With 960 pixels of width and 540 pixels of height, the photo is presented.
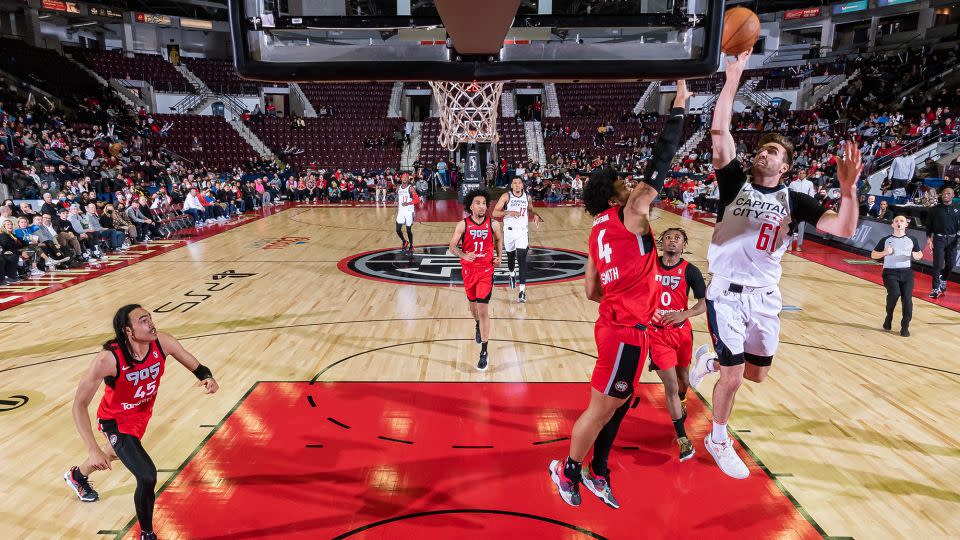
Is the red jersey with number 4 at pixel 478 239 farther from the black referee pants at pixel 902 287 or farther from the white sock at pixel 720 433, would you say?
the black referee pants at pixel 902 287

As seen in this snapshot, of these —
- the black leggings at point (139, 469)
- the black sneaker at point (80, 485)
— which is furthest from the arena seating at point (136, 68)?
the black leggings at point (139, 469)

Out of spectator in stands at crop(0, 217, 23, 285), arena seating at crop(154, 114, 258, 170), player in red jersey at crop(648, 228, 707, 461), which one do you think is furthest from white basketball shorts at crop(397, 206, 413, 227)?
arena seating at crop(154, 114, 258, 170)

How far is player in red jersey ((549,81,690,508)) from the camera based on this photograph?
126 inches

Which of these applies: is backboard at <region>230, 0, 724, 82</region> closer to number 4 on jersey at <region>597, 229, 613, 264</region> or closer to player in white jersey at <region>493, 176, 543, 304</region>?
number 4 on jersey at <region>597, 229, 613, 264</region>

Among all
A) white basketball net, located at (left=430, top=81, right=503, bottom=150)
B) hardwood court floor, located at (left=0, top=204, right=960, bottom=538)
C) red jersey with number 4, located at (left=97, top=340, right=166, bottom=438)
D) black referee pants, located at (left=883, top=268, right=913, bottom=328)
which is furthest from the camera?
white basketball net, located at (left=430, top=81, right=503, bottom=150)

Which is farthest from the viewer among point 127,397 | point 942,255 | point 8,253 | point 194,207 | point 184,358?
point 194,207

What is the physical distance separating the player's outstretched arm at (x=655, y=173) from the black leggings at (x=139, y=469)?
114 inches

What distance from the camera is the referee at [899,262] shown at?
6887mm

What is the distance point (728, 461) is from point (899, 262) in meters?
4.64

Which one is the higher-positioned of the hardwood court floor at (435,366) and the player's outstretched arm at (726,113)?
the player's outstretched arm at (726,113)

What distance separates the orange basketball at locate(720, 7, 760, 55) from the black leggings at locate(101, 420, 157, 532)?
4.00 meters

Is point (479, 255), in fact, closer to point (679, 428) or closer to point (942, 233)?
point (679, 428)

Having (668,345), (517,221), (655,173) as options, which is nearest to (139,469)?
(655,173)

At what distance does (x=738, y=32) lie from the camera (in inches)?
139
